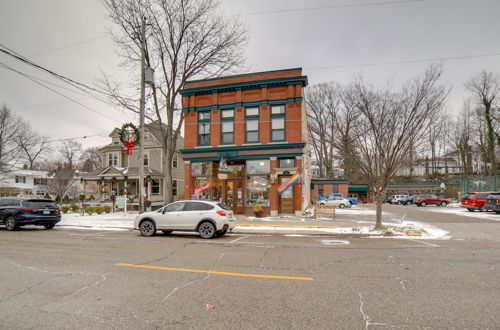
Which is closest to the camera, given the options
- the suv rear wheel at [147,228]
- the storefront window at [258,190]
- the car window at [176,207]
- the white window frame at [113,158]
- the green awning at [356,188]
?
the car window at [176,207]

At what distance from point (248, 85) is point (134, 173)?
17368mm

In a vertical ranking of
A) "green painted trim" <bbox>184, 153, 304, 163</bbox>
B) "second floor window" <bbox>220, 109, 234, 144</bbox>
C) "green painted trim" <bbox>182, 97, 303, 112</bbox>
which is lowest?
"green painted trim" <bbox>184, 153, 304, 163</bbox>

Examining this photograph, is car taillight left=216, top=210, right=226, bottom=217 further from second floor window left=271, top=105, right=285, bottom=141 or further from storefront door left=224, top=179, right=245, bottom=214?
second floor window left=271, top=105, right=285, bottom=141

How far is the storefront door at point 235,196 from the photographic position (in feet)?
66.2

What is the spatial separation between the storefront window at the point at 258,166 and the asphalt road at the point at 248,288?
10797 millimetres

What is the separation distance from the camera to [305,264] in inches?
278

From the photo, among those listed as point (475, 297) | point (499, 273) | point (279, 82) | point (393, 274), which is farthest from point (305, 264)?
point (279, 82)

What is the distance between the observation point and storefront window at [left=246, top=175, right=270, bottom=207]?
1958cm

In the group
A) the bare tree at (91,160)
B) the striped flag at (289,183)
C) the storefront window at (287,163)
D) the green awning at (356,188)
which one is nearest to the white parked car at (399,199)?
the green awning at (356,188)

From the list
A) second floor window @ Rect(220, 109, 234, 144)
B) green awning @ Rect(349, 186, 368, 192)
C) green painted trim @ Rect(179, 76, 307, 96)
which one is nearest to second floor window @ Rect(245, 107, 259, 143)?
second floor window @ Rect(220, 109, 234, 144)

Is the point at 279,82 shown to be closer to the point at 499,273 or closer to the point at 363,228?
the point at 363,228

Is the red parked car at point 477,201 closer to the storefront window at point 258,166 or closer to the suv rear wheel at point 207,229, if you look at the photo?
the storefront window at point 258,166

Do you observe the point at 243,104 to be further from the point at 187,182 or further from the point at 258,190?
the point at 187,182

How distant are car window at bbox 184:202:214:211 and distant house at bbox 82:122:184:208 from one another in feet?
65.7
